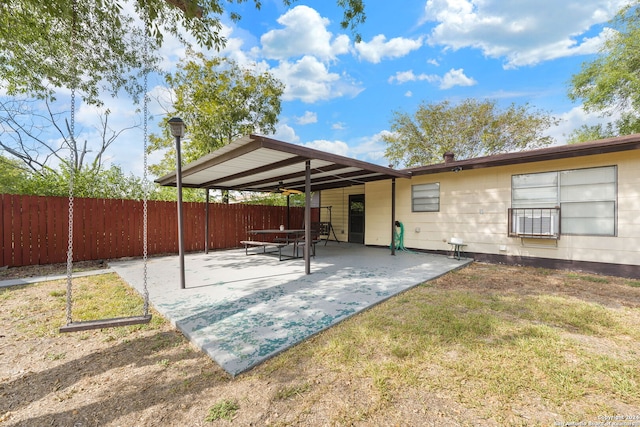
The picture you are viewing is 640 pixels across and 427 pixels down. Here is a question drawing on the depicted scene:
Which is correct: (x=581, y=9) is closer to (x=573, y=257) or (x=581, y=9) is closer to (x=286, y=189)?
(x=573, y=257)

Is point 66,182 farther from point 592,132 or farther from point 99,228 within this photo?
point 592,132

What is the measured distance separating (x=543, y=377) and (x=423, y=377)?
84 cm

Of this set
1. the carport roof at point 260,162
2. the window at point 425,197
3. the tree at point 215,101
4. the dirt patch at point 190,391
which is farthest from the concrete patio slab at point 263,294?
the tree at point 215,101

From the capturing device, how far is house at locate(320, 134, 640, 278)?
15.1 feet

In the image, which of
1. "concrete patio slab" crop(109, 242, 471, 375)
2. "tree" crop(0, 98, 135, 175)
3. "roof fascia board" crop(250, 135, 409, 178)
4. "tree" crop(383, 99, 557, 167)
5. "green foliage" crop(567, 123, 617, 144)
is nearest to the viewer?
"concrete patio slab" crop(109, 242, 471, 375)

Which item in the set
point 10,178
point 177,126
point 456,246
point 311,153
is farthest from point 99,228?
point 456,246

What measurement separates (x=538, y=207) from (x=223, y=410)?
6646 mm

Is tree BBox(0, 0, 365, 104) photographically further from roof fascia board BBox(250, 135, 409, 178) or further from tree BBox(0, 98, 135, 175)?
tree BBox(0, 98, 135, 175)

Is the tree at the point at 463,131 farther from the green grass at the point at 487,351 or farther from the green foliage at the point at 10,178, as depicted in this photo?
the green foliage at the point at 10,178

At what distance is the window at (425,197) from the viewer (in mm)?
7051

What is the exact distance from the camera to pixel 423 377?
183cm

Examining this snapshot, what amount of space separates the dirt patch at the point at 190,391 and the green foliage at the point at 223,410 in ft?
0.09

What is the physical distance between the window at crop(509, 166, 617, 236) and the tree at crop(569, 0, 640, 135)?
10949 millimetres

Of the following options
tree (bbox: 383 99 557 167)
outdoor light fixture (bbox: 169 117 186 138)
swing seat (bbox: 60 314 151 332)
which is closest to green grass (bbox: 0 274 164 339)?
swing seat (bbox: 60 314 151 332)
